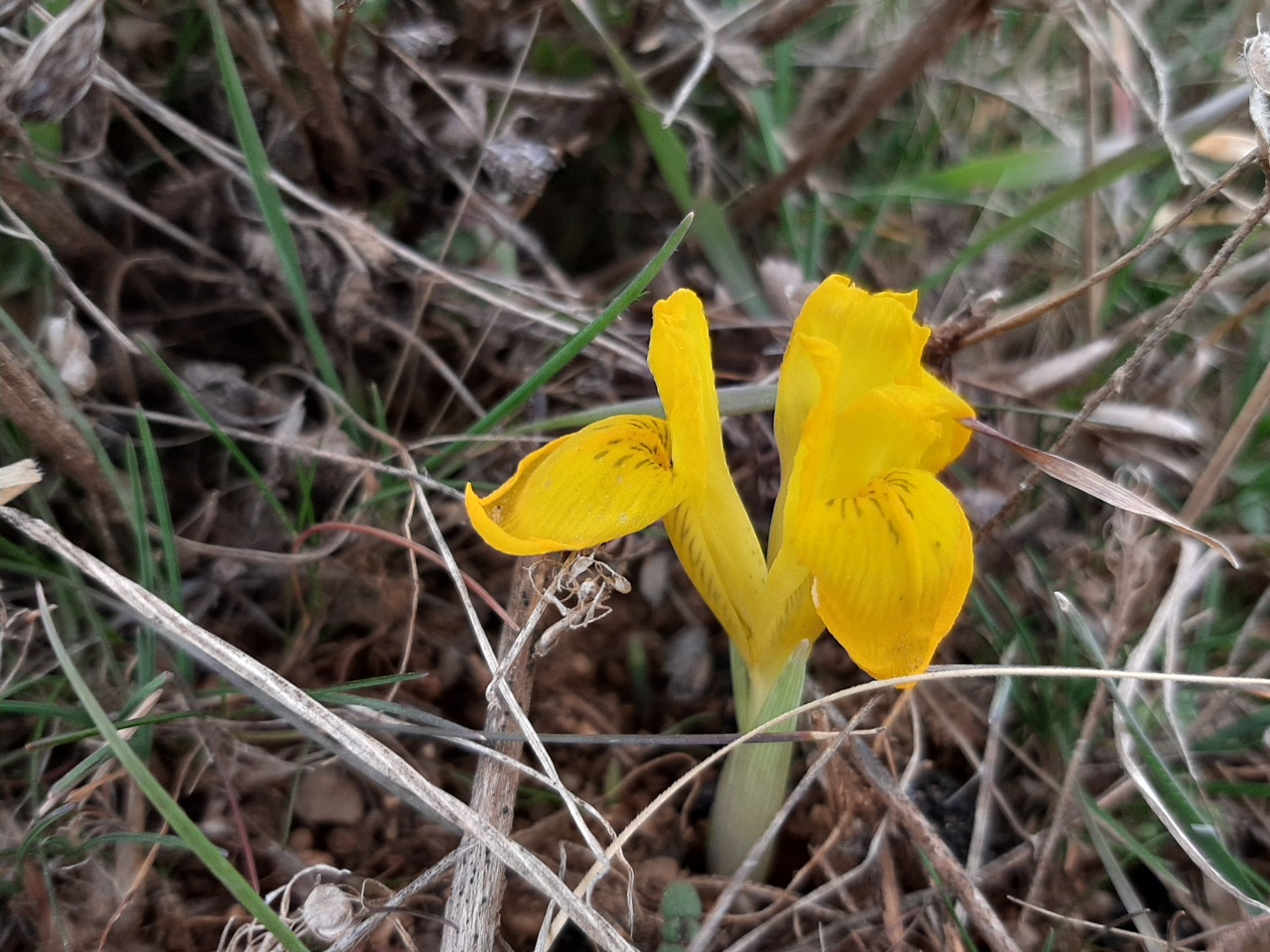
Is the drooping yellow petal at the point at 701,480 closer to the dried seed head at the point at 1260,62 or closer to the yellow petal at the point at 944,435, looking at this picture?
the yellow petal at the point at 944,435

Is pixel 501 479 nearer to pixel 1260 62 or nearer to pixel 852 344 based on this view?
pixel 852 344

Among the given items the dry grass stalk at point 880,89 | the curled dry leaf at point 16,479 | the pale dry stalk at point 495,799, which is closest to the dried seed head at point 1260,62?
the dry grass stalk at point 880,89

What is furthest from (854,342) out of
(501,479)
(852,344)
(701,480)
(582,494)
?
(501,479)

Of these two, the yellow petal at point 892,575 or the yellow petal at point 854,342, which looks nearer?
the yellow petal at point 892,575

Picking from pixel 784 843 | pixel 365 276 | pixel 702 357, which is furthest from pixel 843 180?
pixel 784 843

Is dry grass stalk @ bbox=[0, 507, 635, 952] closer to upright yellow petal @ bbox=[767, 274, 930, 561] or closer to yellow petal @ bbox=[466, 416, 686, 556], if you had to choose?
yellow petal @ bbox=[466, 416, 686, 556]

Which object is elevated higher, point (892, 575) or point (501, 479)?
point (892, 575)
